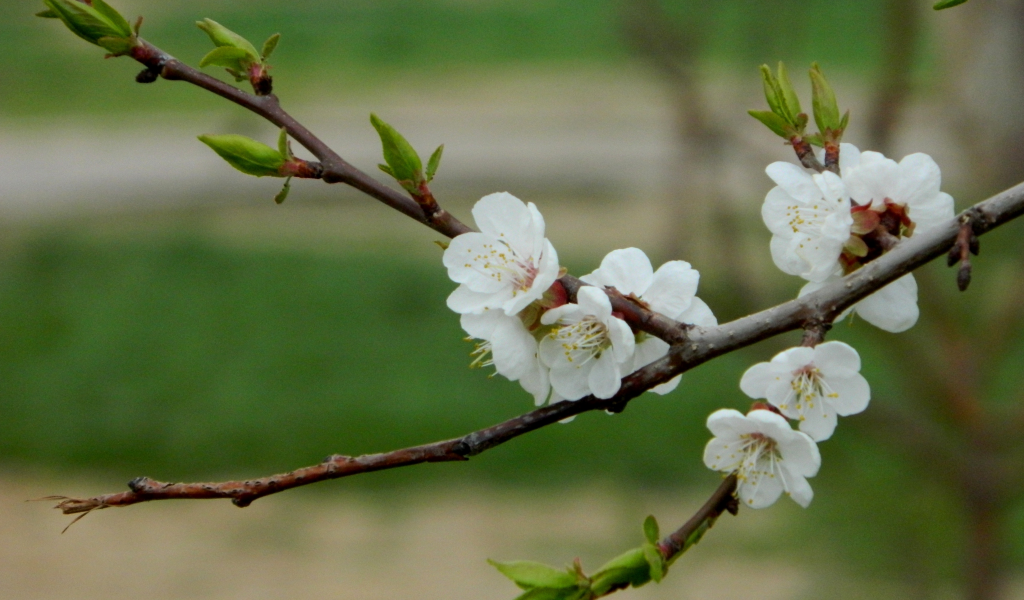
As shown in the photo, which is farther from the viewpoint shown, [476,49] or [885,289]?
[476,49]

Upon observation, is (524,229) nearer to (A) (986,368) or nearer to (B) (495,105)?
(A) (986,368)

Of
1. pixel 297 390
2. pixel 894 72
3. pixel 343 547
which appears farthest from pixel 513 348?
pixel 297 390

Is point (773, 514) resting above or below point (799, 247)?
below

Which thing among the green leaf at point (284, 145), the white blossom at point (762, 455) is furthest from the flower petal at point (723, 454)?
the green leaf at point (284, 145)

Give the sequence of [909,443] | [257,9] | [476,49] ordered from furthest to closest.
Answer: [476,49] < [257,9] < [909,443]

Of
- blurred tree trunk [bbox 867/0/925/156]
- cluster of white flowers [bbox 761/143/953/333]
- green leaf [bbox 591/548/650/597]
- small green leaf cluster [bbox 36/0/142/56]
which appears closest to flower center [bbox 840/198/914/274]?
cluster of white flowers [bbox 761/143/953/333]

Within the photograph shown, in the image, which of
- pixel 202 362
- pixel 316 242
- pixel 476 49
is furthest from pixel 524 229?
pixel 476 49

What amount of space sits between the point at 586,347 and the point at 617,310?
44 mm

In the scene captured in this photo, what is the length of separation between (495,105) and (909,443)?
29.7 ft

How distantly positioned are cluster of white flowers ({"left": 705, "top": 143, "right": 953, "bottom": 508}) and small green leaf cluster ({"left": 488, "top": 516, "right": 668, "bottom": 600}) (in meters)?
0.11

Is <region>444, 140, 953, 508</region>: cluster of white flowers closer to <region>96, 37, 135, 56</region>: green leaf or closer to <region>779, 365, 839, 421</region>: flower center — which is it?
<region>779, 365, 839, 421</region>: flower center

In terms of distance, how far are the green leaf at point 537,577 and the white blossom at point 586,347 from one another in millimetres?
197

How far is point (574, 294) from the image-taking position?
93cm

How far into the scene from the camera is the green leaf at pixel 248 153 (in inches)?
36.4
